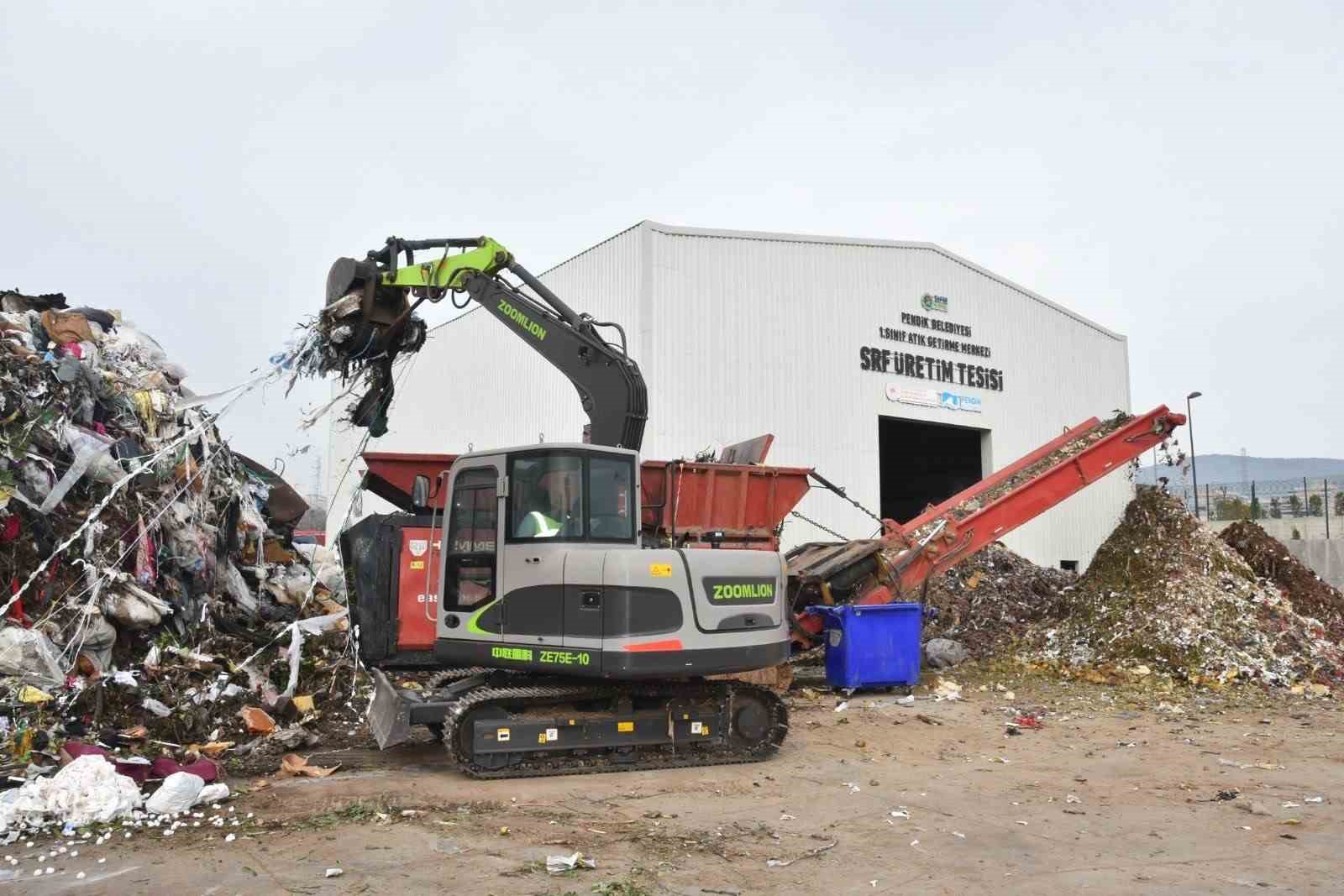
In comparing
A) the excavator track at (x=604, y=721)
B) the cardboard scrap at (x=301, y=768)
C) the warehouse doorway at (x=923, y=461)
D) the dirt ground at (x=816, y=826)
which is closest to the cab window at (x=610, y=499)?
the excavator track at (x=604, y=721)

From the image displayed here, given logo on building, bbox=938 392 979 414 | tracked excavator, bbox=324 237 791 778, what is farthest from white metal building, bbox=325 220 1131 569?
tracked excavator, bbox=324 237 791 778

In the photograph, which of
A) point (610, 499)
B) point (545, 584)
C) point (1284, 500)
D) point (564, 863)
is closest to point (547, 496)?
point (610, 499)

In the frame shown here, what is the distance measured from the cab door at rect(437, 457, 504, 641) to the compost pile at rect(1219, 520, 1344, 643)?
440 inches

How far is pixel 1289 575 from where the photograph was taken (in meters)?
14.1

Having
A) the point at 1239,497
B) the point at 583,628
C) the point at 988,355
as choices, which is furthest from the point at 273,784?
the point at 1239,497

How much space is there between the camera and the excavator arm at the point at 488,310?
814 cm

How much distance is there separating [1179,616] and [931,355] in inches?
400

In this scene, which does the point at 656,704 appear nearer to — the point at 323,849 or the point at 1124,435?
the point at 323,849

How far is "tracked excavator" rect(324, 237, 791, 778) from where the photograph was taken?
23.1 feet

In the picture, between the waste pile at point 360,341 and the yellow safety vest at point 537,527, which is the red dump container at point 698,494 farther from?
the yellow safety vest at point 537,527

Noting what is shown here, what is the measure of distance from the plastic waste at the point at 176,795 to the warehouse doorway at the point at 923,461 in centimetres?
1657

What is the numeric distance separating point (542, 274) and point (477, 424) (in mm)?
3894

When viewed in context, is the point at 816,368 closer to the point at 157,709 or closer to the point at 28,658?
the point at 157,709

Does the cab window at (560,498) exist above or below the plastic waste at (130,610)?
above
